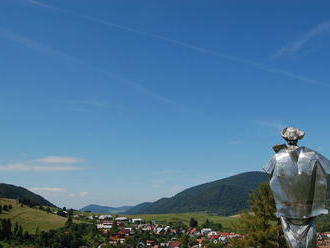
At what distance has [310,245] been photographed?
11305 millimetres

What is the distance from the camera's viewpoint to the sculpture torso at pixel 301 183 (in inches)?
439

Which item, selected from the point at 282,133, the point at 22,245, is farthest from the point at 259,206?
the point at 22,245

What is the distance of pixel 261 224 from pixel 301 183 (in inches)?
620

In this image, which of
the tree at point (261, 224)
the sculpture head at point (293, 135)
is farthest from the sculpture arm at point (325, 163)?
the tree at point (261, 224)

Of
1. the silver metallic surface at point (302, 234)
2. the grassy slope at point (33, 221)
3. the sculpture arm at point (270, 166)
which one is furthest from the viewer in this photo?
the grassy slope at point (33, 221)

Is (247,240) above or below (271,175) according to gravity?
below

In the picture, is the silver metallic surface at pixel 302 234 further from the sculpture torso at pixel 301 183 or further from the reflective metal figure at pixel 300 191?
the sculpture torso at pixel 301 183

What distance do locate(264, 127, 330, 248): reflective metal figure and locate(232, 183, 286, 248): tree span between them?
48.5ft

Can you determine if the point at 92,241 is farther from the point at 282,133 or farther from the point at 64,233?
the point at 282,133

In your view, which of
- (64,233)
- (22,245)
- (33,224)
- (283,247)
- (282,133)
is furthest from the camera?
(33,224)

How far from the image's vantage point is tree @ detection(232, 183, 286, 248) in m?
25.8

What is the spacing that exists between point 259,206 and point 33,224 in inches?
6905

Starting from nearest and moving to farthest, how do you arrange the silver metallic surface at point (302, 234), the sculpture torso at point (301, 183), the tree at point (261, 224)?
the sculpture torso at point (301, 183), the silver metallic surface at point (302, 234), the tree at point (261, 224)

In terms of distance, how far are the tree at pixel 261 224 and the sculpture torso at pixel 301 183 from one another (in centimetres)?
1503
